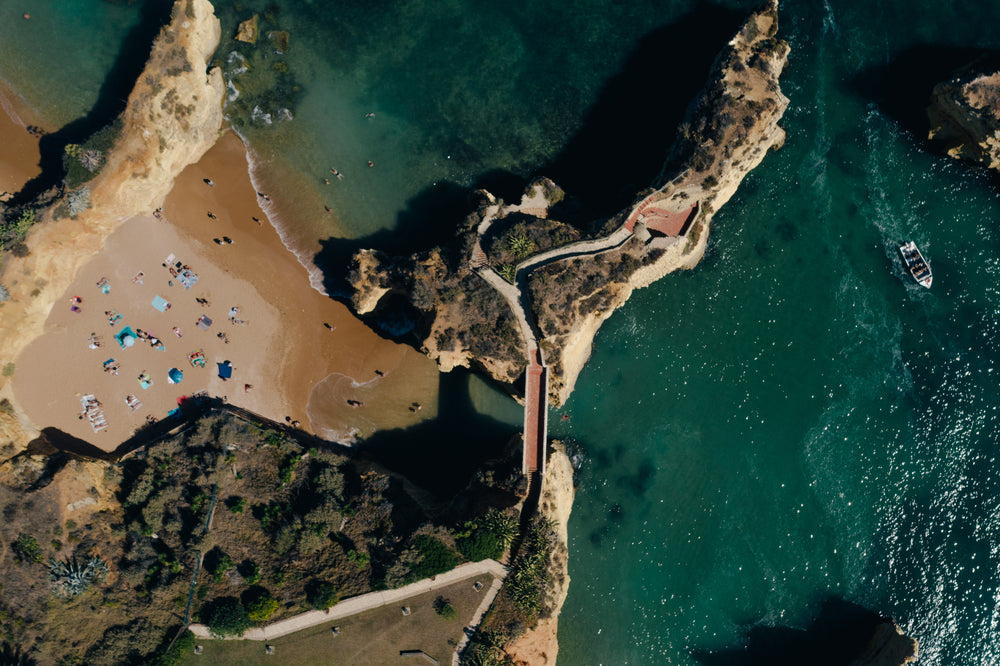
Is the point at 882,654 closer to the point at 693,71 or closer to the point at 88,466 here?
the point at 693,71

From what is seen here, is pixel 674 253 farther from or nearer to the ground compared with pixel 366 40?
nearer to the ground

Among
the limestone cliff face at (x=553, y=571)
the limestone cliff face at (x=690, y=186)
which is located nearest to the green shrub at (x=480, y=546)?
the limestone cliff face at (x=553, y=571)

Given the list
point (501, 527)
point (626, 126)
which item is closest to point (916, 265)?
point (626, 126)

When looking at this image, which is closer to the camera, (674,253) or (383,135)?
(674,253)

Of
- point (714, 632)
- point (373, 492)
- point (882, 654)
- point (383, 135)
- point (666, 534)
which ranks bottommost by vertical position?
point (882, 654)

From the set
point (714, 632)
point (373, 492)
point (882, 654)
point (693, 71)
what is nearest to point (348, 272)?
point (373, 492)

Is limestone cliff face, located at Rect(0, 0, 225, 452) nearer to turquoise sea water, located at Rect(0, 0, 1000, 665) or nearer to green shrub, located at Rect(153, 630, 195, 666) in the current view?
turquoise sea water, located at Rect(0, 0, 1000, 665)
